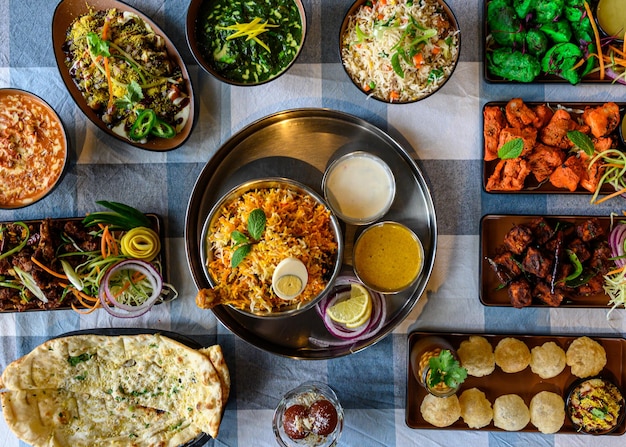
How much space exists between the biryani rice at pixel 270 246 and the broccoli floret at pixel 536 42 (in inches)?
51.1

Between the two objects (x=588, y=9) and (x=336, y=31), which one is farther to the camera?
(x=336, y=31)

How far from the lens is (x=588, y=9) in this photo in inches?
99.5

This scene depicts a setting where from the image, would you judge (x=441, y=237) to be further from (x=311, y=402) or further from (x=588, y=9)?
(x=588, y=9)

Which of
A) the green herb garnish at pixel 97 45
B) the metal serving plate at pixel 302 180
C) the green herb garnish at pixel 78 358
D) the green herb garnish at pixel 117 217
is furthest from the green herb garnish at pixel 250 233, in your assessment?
the green herb garnish at pixel 97 45

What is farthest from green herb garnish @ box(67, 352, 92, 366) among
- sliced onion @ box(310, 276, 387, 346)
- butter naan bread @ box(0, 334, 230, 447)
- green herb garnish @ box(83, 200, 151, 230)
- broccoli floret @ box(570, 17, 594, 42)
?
broccoli floret @ box(570, 17, 594, 42)

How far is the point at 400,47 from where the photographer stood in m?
2.39

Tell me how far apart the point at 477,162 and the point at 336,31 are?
101 cm

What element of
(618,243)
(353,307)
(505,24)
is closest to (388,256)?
(353,307)

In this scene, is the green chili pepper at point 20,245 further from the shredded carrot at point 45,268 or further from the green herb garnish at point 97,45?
the green herb garnish at point 97,45

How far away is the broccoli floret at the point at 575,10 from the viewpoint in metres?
2.53

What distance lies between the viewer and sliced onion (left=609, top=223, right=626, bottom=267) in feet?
8.57

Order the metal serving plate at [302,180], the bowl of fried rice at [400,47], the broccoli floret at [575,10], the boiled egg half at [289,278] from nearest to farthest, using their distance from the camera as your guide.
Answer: the boiled egg half at [289,278] → the bowl of fried rice at [400,47] → the broccoli floret at [575,10] → the metal serving plate at [302,180]

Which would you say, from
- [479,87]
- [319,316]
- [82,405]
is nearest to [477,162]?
[479,87]

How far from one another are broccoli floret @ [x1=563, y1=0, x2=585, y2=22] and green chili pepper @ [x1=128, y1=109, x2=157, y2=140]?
2.10 m
